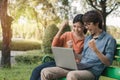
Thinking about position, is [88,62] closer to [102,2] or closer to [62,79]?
[62,79]

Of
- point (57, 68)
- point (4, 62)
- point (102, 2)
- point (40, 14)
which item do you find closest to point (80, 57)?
point (57, 68)

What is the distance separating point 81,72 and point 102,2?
15.5 meters

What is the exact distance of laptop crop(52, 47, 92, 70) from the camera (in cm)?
402

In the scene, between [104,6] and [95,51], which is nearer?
Result: [95,51]

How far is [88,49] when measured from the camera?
13.7ft

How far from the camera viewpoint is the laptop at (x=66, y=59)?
158 inches

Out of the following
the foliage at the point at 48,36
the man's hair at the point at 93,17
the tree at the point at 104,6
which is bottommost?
the foliage at the point at 48,36

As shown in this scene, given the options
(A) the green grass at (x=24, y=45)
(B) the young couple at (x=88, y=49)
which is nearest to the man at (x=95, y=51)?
(B) the young couple at (x=88, y=49)

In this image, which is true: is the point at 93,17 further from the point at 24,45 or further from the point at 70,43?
the point at 24,45

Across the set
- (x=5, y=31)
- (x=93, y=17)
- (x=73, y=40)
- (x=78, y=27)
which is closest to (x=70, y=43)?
(x=73, y=40)

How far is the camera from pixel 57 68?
14.4 feet

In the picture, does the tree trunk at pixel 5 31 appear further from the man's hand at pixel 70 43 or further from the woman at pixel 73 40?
the man's hand at pixel 70 43

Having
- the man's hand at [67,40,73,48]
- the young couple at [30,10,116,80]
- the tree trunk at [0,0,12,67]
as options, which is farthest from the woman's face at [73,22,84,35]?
the tree trunk at [0,0,12,67]

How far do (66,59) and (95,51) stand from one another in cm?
50
